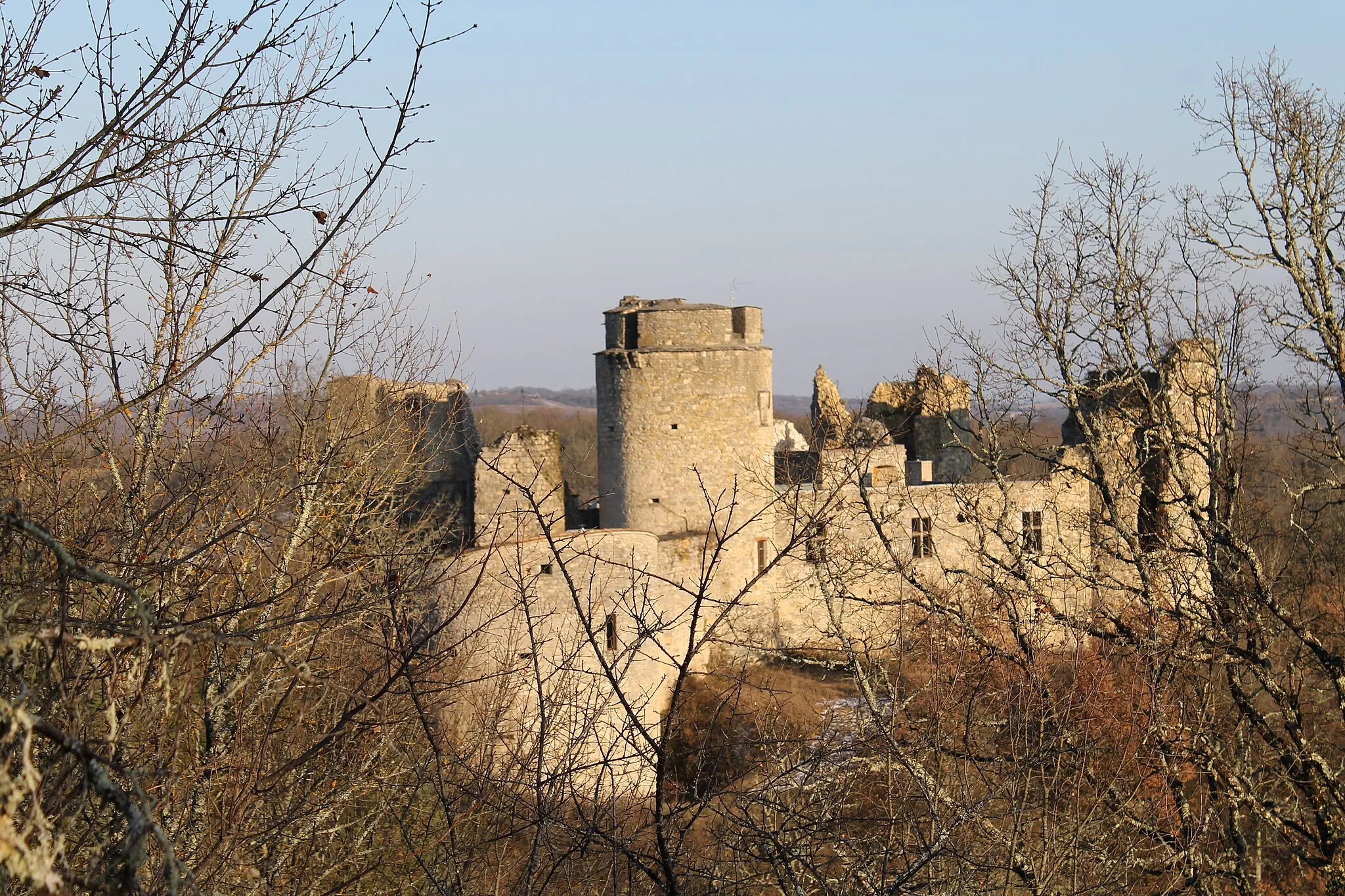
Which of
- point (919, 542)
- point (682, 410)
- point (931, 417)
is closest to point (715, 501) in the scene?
point (682, 410)

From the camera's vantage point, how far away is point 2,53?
4.23 meters

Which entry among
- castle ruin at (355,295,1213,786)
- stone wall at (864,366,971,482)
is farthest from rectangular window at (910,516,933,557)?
stone wall at (864,366,971,482)

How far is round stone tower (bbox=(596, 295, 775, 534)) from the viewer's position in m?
16.9

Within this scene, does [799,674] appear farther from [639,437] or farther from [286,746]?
[286,746]

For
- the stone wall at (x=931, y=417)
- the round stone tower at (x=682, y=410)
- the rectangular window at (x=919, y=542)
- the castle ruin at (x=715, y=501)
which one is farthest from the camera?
the stone wall at (x=931, y=417)

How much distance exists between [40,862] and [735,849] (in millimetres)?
3600

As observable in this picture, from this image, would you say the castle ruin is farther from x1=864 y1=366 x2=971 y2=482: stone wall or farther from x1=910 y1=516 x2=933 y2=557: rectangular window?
x1=864 y1=366 x2=971 y2=482: stone wall

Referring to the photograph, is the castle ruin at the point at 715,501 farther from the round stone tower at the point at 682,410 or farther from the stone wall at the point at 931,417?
the stone wall at the point at 931,417

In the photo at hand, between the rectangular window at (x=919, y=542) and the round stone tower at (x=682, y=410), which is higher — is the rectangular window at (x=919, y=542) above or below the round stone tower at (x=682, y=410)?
below

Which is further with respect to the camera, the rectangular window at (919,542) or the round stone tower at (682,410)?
the rectangular window at (919,542)

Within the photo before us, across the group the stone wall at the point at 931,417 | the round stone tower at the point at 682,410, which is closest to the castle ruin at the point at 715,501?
the round stone tower at the point at 682,410

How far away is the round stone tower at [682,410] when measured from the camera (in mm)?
16891

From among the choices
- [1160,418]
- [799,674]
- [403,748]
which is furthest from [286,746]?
[799,674]

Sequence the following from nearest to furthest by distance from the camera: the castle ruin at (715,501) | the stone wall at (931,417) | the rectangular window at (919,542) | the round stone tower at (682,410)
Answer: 1. the castle ruin at (715,501)
2. the round stone tower at (682,410)
3. the rectangular window at (919,542)
4. the stone wall at (931,417)
